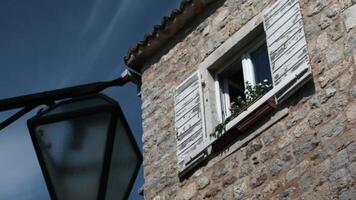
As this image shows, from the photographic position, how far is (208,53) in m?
7.38

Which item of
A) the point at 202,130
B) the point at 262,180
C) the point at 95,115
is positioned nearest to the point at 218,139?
the point at 202,130

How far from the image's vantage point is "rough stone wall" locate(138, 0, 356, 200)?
5.28 meters

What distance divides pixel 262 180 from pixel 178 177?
1213 millimetres

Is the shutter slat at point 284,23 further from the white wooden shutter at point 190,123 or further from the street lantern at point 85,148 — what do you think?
the street lantern at point 85,148

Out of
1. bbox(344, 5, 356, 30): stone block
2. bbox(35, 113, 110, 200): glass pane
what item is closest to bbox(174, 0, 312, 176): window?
bbox(344, 5, 356, 30): stone block

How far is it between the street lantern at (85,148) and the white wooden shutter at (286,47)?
3193mm

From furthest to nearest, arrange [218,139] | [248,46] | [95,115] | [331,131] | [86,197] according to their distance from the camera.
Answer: [248,46] < [218,139] < [331,131] < [95,115] < [86,197]

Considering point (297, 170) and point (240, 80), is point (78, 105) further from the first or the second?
point (240, 80)

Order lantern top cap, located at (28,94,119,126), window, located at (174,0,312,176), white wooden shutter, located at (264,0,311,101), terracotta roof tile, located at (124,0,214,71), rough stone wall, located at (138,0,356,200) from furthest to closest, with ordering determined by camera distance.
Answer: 1. terracotta roof tile, located at (124,0,214,71)
2. window, located at (174,0,312,176)
3. white wooden shutter, located at (264,0,311,101)
4. rough stone wall, located at (138,0,356,200)
5. lantern top cap, located at (28,94,119,126)

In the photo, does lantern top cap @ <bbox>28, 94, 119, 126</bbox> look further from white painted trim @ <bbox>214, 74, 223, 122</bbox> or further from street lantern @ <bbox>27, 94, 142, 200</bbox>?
white painted trim @ <bbox>214, 74, 223, 122</bbox>

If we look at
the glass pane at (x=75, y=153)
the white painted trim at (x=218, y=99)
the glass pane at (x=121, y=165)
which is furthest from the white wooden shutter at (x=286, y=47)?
the glass pane at (x=75, y=153)

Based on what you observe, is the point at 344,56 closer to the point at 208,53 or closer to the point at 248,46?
the point at 248,46

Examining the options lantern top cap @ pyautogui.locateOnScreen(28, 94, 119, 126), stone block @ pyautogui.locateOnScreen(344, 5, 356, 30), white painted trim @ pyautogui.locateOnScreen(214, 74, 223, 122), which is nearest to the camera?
lantern top cap @ pyautogui.locateOnScreen(28, 94, 119, 126)

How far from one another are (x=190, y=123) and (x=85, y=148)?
168 inches
